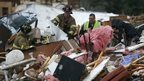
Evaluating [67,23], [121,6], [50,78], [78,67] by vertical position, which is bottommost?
[121,6]

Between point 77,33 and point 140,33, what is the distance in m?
1.89

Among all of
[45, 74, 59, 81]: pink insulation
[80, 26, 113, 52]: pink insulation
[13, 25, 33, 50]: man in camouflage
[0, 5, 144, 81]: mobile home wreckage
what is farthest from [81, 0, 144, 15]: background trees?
[45, 74, 59, 81]: pink insulation

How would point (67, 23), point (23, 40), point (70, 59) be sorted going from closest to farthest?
point (70, 59), point (23, 40), point (67, 23)

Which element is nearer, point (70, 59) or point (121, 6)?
point (70, 59)

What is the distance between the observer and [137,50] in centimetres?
1063

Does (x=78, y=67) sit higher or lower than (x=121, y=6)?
higher

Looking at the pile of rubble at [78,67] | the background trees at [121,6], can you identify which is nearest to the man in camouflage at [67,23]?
the pile of rubble at [78,67]

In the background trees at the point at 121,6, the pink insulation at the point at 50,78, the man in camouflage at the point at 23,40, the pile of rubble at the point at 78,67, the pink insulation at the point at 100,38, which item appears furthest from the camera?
the background trees at the point at 121,6

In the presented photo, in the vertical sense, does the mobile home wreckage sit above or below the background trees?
above

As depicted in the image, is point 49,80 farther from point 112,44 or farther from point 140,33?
point 140,33

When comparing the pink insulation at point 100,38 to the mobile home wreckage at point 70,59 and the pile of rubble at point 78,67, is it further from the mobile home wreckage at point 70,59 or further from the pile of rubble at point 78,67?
the pile of rubble at point 78,67

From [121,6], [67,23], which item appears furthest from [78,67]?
[121,6]

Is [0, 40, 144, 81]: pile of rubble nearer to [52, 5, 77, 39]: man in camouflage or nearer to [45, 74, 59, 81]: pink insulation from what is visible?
[45, 74, 59, 81]: pink insulation

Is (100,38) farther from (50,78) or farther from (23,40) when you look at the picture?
(50,78)
